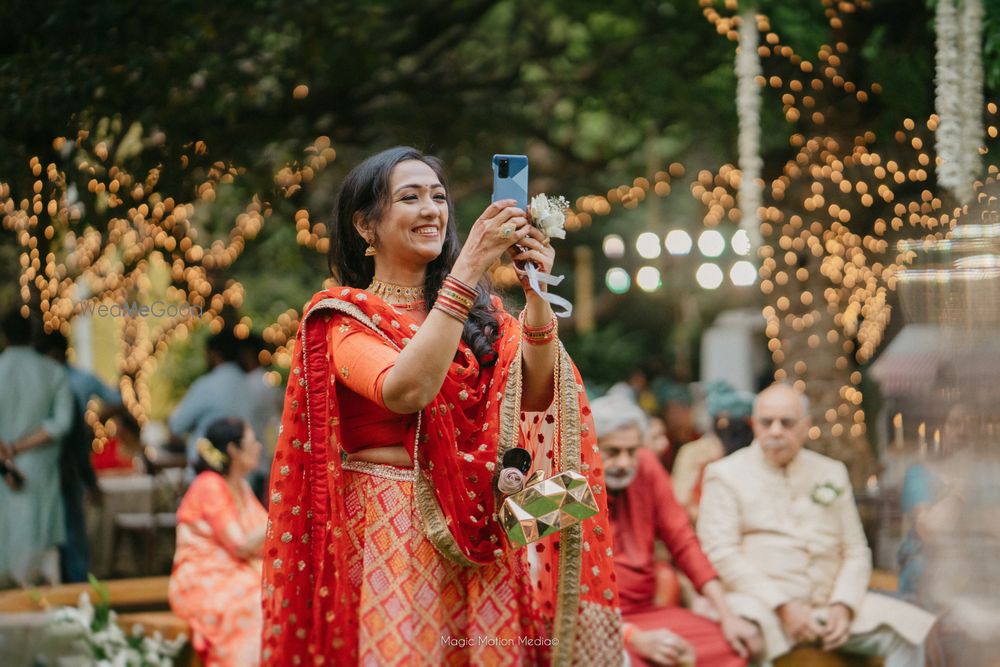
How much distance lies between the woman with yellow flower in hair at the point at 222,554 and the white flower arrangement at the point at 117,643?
177 millimetres

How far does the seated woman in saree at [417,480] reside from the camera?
2.48 m

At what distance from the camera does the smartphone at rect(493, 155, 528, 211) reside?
2426 millimetres

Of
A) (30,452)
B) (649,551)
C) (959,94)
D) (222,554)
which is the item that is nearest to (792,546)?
(649,551)

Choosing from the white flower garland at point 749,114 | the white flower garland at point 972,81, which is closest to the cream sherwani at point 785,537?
the white flower garland at point 972,81

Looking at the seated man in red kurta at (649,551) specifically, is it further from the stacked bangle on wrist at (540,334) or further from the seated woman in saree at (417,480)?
the stacked bangle on wrist at (540,334)

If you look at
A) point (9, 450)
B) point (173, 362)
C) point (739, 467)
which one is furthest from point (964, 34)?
point (173, 362)

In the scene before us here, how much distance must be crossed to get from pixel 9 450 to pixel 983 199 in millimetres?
4661

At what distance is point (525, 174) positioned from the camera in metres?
2.44

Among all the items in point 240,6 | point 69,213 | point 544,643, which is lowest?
point 544,643

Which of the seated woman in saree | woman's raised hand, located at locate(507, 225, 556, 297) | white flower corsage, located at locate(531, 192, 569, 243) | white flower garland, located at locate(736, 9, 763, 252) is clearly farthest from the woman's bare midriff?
white flower garland, located at locate(736, 9, 763, 252)

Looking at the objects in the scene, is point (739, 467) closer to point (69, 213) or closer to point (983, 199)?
point (983, 199)

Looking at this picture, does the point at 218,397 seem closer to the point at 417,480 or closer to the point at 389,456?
the point at 389,456

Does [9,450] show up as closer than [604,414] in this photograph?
No

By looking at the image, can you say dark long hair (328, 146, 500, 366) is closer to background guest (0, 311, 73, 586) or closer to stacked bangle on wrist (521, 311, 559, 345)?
stacked bangle on wrist (521, 311, 559, 345)
